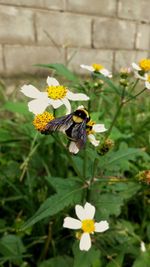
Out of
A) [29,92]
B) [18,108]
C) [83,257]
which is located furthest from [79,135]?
[18,108]

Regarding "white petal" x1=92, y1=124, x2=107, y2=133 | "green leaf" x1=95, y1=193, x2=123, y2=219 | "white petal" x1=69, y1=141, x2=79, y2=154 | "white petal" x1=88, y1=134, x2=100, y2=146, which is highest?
"white petal" x1=69, y1=141, x2=79, y2=154

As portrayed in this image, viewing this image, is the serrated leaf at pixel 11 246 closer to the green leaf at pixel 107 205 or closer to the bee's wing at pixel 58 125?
the green leaf at pixel 107 205

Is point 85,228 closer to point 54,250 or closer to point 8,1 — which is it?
point 54,250

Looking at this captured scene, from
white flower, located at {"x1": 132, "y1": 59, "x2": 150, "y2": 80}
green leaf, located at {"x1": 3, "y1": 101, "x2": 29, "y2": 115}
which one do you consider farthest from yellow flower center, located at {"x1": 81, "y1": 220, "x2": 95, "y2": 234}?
green leaf, located at {"x1": 3, "y1": 101, "x2": 29, "y2": 115}

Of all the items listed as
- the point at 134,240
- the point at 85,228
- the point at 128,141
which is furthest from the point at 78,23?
the point at 85,228

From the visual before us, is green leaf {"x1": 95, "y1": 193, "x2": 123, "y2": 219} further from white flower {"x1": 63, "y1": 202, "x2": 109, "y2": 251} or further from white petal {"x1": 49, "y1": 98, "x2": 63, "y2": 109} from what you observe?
white petal {"x1": 49, "y1": 98, "x2": 63, "y2": 109}
